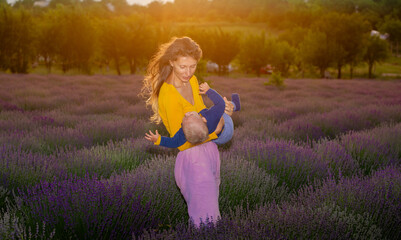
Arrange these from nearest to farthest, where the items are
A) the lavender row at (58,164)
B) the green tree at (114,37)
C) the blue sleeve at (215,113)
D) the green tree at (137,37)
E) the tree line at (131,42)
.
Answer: the blue sleeve at (215,113), the lavender row at (58,164), the tree line at (131,42), the green tree at (114,37), the green tree at (137,37)

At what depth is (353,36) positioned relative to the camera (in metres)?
33.1

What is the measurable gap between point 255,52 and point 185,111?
4237 cm

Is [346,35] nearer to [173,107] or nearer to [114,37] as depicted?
[114,37]

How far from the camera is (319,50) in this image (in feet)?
111

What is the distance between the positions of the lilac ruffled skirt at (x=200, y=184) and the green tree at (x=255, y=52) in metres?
41.5

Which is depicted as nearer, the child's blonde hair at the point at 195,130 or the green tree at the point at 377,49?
the child's blonde hair at the point at 195,130

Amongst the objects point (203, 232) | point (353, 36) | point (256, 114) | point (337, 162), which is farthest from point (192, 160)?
point (353, 36)

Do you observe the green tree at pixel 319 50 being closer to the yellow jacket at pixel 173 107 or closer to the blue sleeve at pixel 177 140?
the yellow jacket at pixel 173 107

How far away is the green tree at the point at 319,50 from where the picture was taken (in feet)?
109

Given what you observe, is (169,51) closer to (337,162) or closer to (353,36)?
(337,162)

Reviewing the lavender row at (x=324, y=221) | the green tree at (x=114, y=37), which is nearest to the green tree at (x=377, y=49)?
the green tree at (x=114, y=37)

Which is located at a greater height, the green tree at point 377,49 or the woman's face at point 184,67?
the green tree at point 377,49

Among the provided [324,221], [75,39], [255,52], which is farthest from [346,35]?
[324,221]

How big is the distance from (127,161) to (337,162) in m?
2.44
